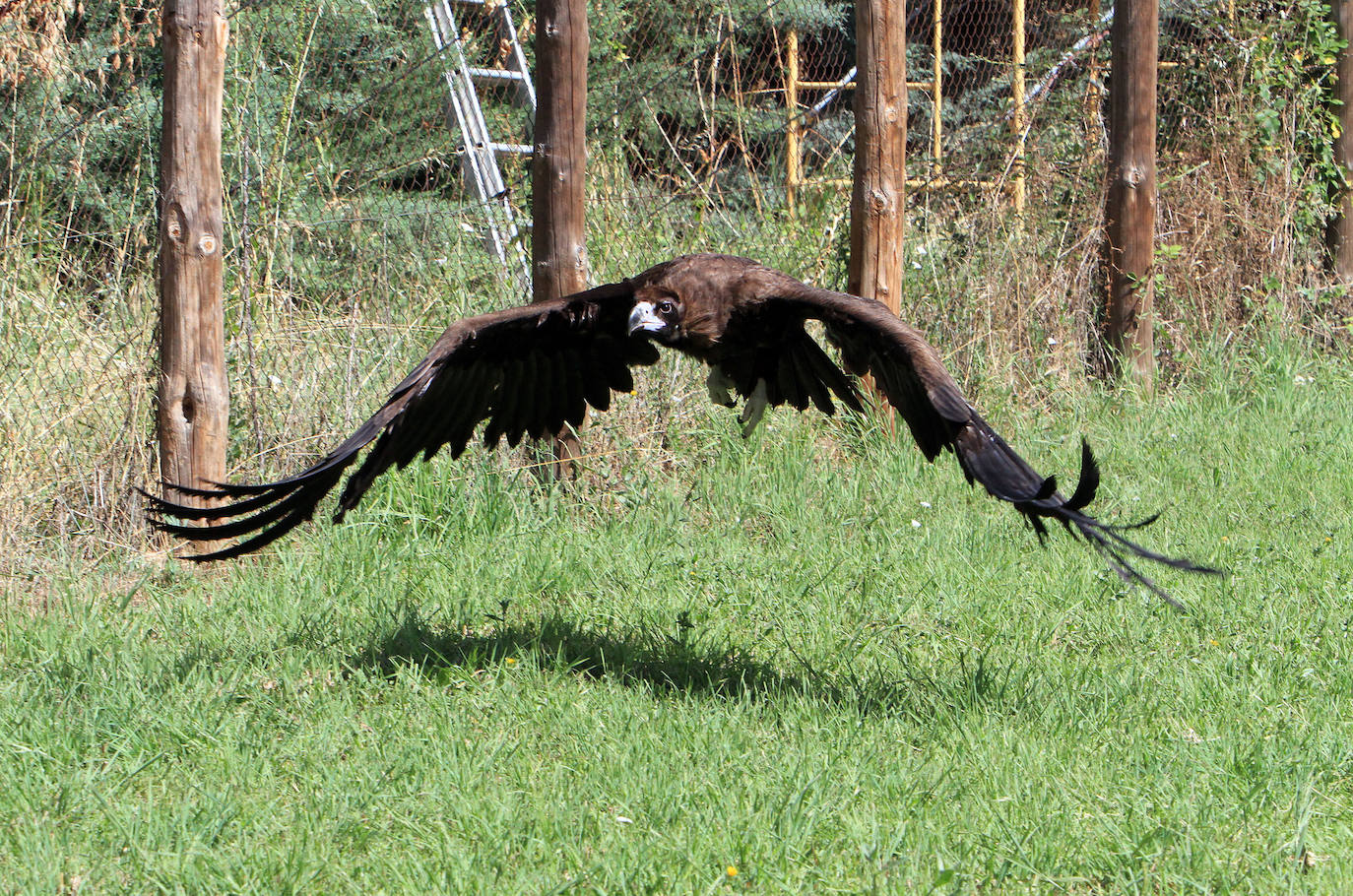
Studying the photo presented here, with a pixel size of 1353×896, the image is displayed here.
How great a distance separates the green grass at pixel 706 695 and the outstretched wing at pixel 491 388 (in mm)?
506

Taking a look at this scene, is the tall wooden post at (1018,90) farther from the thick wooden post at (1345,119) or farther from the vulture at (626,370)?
the vulture at (626,370)

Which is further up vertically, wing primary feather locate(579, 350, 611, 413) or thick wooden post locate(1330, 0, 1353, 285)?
thick wooden post locate(1330, 0, 1353, 285)

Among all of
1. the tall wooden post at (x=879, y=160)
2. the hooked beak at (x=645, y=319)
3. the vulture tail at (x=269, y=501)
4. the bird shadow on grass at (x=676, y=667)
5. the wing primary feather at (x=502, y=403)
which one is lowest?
the bird shadow on grass at (x=676, y=667)

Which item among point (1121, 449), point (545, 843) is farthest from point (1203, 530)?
point (545, 843)

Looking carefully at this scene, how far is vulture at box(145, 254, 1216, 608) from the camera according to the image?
3.76 metres

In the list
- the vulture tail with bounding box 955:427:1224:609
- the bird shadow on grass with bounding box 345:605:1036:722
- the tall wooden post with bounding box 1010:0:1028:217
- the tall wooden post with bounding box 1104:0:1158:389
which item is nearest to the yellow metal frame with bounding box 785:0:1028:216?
the tall wooden post with bounding box 1010:0:1028:217

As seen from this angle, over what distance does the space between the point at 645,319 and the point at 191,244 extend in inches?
67.4

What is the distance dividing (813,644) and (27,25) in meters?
4.49

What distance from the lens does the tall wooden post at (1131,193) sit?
7301 millimetres

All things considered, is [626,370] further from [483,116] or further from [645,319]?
[483,116]

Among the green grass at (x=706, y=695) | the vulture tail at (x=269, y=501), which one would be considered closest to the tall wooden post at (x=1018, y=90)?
the green grass at (x=706, y=695)

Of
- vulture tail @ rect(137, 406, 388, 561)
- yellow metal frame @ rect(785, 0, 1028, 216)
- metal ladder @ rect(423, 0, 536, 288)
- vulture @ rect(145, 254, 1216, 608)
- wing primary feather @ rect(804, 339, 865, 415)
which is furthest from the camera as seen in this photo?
yellow metal frame @ rect(785, 0, 1028, 216)

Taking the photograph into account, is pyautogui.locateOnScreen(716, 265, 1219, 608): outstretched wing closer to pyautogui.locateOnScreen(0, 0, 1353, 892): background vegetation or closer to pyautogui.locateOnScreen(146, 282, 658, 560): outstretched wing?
pyautogui.locateOnScreen(146, 282, 658, 560): outstretched wing

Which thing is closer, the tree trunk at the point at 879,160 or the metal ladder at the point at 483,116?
the tree trunk at the point at 879,160
